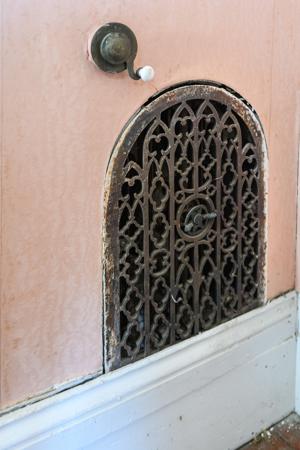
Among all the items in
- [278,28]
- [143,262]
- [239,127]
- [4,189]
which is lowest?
[143,262]

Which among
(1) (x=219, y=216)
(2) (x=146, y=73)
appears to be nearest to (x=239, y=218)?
(1) (x=219, y=216)

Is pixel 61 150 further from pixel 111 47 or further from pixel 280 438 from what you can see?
pixel 280 438

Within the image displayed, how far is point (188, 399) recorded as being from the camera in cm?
108

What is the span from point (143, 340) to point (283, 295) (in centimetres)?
48

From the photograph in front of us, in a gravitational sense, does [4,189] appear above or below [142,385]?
above

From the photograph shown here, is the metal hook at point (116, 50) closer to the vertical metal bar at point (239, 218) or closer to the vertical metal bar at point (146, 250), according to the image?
the vertical metal bar at point (146, 250)

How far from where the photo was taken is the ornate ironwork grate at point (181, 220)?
0.92m

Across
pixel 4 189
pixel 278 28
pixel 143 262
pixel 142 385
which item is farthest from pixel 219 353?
pixel 278 28

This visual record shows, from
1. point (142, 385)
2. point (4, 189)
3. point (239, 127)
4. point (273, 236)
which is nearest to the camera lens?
point (4, 189)

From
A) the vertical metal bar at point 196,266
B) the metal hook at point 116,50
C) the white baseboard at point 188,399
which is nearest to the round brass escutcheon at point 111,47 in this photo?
the metal hook at point 116,50

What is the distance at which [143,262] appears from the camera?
3.12ft

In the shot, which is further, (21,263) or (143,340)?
(143,340)

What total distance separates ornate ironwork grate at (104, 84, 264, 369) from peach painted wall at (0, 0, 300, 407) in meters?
0.04

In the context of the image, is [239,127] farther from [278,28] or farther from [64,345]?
[64,345]
